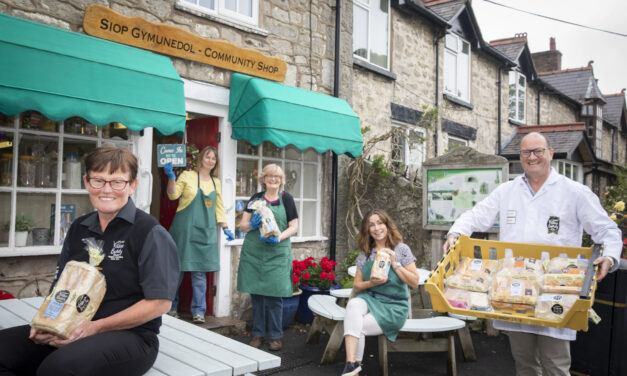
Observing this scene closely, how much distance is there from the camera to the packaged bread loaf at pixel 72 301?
6.50 ft

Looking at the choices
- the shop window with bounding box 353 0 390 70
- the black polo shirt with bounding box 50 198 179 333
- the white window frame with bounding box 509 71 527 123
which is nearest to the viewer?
the black polo shirt with bounding box 50 198 179 333

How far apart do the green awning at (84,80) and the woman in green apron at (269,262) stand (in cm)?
115

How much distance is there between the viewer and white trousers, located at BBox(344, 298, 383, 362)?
3828 mm

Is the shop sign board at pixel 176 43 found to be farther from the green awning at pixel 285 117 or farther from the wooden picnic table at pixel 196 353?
the wooden picnic table at pixel 196 353

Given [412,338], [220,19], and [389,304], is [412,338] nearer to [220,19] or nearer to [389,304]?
[389,304]

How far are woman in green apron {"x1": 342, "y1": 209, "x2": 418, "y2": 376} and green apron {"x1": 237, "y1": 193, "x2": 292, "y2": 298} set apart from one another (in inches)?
43.9

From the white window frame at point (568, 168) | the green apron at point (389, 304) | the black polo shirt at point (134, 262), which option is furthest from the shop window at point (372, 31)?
the white window frame at point (568, 168)

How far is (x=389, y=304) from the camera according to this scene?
4.08 meters

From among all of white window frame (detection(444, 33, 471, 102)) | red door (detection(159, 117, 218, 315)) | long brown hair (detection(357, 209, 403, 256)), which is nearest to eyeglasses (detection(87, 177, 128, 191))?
long brown hair (detection(357, 209, 403, 256))

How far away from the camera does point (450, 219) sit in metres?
6.53

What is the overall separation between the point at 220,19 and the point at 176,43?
2.48ft

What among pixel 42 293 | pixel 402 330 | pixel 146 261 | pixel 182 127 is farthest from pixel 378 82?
pixel 146 261

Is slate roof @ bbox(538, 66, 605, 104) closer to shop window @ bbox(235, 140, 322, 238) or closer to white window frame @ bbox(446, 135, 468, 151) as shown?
white window frame @ bbox(446, 135, 468, 151)

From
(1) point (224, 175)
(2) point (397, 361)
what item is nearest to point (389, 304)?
(2) point (397, 361)
